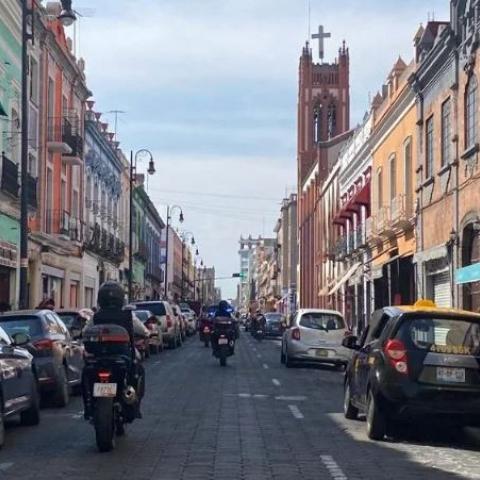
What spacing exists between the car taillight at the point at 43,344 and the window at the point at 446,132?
1587cm

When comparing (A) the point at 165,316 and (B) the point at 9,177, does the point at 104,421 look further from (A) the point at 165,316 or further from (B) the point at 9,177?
(A) the point at 165,316

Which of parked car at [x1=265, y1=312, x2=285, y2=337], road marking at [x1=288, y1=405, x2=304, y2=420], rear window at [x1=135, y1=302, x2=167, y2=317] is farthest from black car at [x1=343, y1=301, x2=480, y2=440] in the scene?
parked car at [x1=265, y1=312, x2=285, y2=337]

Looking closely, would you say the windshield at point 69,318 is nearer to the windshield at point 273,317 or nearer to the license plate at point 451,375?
the license plate at point 451,375

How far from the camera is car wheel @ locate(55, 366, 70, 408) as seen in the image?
49.7 feet

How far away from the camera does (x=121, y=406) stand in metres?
10.9

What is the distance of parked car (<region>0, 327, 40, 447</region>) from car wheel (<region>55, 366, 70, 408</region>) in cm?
185

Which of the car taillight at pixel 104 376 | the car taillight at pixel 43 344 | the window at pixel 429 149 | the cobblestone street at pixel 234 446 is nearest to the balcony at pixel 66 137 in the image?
the window at pixel 429 149

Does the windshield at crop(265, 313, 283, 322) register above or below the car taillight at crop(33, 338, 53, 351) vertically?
above

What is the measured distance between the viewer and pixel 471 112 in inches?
1008

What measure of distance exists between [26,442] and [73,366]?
5053 millimetres

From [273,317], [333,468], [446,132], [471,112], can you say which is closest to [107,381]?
[333,468]

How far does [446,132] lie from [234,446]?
19155mm

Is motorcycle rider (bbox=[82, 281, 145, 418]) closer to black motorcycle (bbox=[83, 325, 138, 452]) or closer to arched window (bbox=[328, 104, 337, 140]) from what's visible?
black motorcycle (bbox=[83, 325, 138, 452])

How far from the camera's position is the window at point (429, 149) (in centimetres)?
3037
